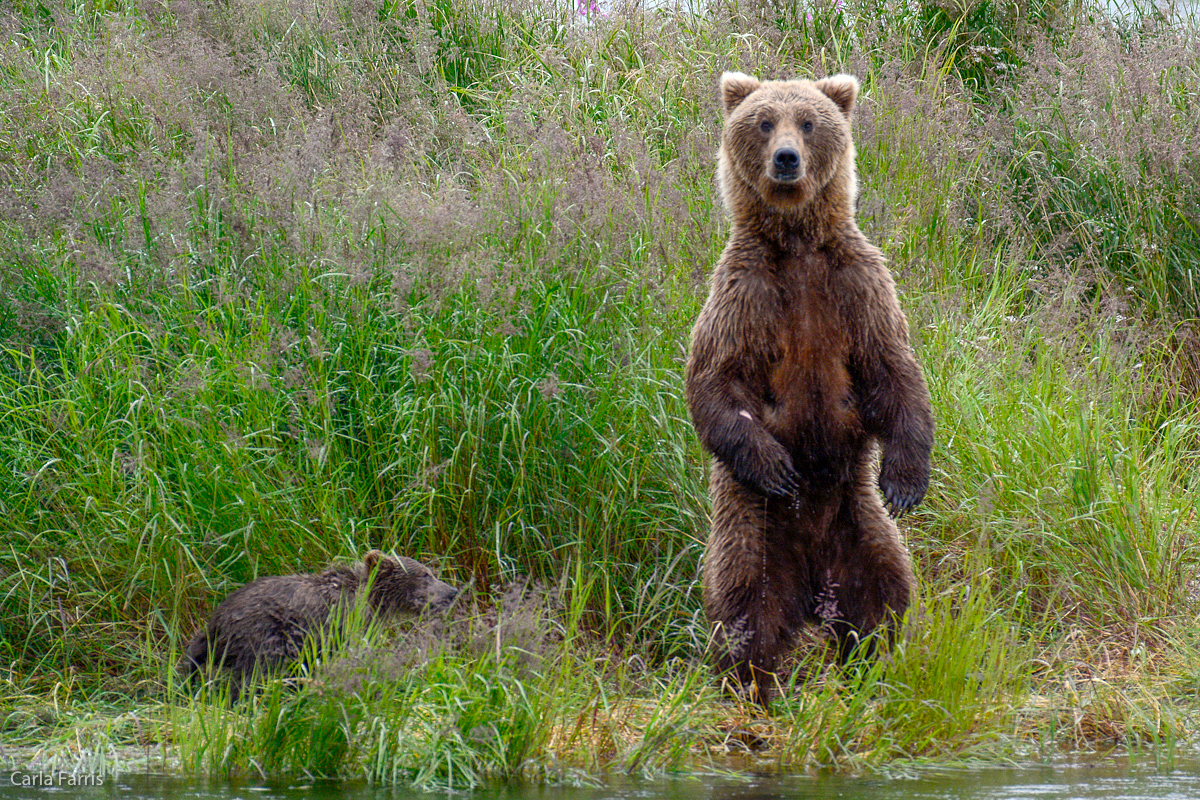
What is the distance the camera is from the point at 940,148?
721 centimetres

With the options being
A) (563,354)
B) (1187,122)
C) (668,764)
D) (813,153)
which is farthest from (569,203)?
Result: (1187,122)

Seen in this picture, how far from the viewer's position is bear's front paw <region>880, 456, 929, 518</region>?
414 cm

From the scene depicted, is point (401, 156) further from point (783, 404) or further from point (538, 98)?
point (783, 404)

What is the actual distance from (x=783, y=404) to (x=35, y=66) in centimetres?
575

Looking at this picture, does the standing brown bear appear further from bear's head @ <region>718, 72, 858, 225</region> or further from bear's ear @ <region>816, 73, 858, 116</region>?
bear's ear @ <region>816, 73, 858, 116</region>

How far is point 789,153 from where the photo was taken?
4129 millimetres

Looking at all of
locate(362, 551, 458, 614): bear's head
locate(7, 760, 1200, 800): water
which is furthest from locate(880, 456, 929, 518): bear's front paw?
locate(362, 551, 458, 614): bear's head

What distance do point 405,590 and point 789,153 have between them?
2054 mm

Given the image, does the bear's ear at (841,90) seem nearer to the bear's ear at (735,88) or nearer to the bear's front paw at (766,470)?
the bear's ear at (735,88)

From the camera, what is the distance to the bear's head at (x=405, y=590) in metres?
4.59

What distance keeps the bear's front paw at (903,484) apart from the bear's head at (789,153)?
88cm

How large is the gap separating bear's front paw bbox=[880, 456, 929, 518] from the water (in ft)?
2.87

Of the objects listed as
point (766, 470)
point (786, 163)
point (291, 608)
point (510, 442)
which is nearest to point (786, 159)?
point (786, 163)

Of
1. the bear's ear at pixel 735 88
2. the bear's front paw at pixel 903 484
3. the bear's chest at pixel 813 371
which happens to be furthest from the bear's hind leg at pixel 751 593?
the bear's ear at pixel 735 88
